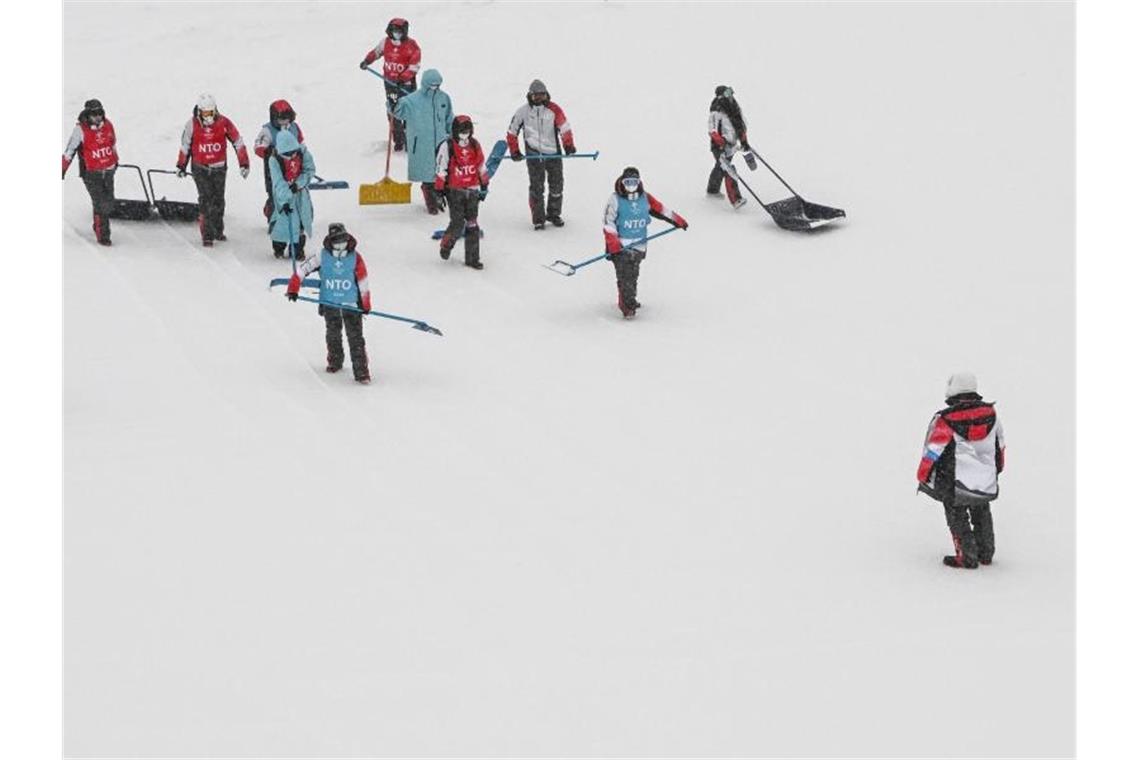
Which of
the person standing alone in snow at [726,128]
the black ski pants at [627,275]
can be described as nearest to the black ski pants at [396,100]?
the person standing alone in snow at [726,128]

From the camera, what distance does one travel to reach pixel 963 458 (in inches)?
433

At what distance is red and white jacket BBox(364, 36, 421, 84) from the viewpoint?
19.0 metres

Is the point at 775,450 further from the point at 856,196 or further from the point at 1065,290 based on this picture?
the point at 856,196

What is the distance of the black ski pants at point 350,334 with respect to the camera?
13898 mm

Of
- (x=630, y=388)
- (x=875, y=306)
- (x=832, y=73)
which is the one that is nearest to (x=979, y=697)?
(x=630, y=388)

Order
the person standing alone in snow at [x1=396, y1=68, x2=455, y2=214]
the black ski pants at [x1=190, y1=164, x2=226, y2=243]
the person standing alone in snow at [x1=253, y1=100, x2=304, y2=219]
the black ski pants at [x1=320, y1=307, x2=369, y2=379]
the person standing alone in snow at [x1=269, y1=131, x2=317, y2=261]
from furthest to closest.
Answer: the person standing alone in snow at [x1=396, y1=68, x2=455, y2=214] < the black ski pants at [x1=190, y1=164, x2=226, y2=243] < the person standing alone in snow at [x1=269, y1=131, x2=317, y2=261] < the person standing alone in snow at [x1=253, y1=100, x2=304, y2=219] < the black ski pants at [x1=320, y1=307, x2=369, y2=379]

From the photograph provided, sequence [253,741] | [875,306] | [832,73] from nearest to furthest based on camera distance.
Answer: [253,741] < [875,306] < [832,73]

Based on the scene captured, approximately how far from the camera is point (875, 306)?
15.8 meters

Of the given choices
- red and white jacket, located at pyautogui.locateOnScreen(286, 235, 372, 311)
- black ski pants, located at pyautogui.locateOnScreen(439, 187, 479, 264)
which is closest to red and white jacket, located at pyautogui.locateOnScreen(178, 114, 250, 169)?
black ski pants, located at pyautogui.locateOnScreen(439, 187, 479, 264)

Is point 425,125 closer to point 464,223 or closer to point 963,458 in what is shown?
point 464,223

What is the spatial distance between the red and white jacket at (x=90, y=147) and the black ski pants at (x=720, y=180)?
6.23 m

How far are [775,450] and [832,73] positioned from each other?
9.59m

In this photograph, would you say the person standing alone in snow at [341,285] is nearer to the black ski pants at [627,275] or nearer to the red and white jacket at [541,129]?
the black ski pants at [627,275]

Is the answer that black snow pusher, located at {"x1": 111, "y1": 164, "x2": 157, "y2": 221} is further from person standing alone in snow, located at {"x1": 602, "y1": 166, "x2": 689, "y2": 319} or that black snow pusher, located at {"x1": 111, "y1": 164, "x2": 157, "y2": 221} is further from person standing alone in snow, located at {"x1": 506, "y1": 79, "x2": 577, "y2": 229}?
person standing alone in snow, located at {"x1": 602, "y1": 166, "x2": 689, "y2": 319}
